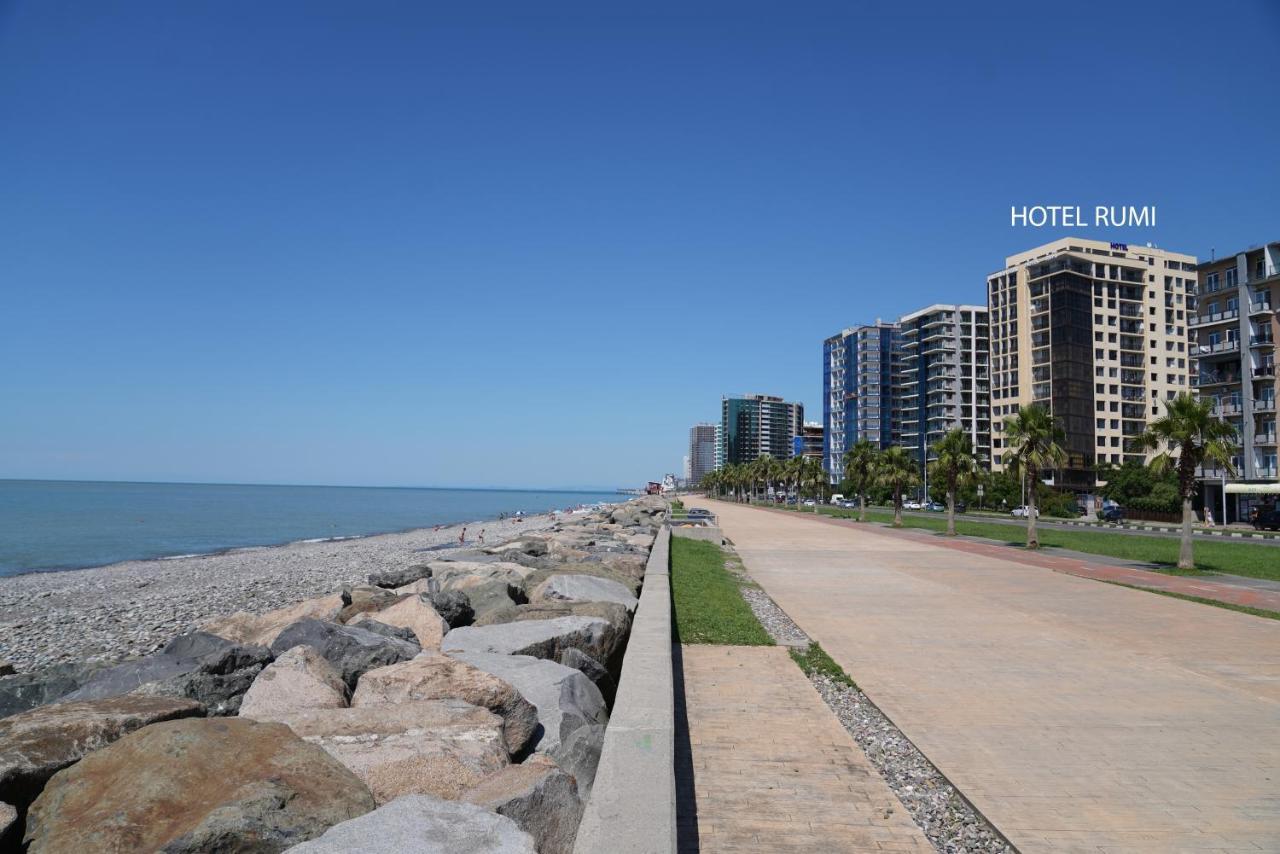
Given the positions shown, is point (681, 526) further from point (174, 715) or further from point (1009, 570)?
point (174, 715)

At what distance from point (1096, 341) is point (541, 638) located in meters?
105

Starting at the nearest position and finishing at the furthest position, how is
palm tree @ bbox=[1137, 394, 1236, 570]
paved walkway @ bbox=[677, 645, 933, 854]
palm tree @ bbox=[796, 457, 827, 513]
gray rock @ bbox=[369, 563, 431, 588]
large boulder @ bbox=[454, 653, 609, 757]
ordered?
paved walkway @ bbox=[677, 645, 933, 854] < large boulder @ bbox=[454, 653, 609, 757] < gray rock @ bbox=[369, 563, 431, 588] < palm tree @ bbox=[1137, 394, 1236, 570] < palm tree @ bbox=[796, 457, 827, 513]

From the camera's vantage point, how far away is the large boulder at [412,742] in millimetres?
4180

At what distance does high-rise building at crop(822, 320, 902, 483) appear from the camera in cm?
13875

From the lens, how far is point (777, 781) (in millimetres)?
5703

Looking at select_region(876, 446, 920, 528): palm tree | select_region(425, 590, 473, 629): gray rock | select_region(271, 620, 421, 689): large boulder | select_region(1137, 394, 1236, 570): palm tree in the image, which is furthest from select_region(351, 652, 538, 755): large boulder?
select_region(876, 446, 920, 528): palm tree

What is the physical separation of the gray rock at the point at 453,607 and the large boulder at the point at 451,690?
3.19 meters

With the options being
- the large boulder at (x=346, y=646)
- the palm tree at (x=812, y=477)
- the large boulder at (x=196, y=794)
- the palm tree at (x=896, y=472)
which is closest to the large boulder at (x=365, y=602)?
the large boulder at (x=346, y=646)

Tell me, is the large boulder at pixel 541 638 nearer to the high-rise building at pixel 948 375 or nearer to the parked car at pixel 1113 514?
the parked car at pixel 1113 514

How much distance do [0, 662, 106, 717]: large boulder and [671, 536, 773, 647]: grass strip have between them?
23.0 feet

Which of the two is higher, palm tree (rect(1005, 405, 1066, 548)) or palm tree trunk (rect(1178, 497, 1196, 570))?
palm tree (rect(1005, 405, 1066, 548))

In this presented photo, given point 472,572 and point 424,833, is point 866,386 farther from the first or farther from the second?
point 424,833

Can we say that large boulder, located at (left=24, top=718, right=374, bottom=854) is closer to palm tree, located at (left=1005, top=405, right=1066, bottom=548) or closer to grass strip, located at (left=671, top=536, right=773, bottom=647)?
grass strip, located at (left=671, top=536, right=773, bottom=647)

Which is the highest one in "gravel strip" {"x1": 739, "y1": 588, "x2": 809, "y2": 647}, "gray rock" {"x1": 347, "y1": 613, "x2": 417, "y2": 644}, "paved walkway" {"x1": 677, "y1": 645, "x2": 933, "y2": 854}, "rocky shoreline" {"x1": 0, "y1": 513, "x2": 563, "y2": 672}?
"gray rock" {"x1": 347, "y1": 613, "x2": 417, "y2": 644}
